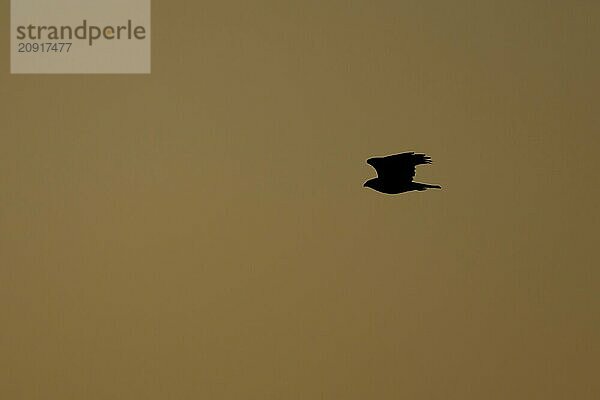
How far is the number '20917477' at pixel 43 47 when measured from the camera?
6.32 ft

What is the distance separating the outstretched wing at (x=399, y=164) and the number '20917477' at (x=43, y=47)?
865mm

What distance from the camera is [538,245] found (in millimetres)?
1922

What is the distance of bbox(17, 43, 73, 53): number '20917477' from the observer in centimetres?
193

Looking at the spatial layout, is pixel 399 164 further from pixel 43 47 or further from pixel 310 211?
pixel 43 47

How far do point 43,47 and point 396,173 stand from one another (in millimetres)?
1001

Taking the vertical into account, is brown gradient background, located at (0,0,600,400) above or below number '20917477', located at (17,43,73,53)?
below

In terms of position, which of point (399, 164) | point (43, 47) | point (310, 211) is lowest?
point (310, 211)

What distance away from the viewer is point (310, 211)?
75.9 inches

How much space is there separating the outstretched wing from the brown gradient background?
1.0 inches

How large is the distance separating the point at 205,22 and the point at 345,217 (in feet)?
Result: 2.10

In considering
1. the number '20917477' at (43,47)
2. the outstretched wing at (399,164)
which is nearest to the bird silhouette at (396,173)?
the outstretched wing at (399,164)

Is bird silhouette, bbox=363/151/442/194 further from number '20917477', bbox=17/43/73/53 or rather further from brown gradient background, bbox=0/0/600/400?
number '20917477', bbox=17/43/73/53

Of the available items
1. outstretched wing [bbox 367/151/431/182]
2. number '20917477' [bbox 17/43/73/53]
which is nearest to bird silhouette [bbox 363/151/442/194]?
outstretched wing [bbox 367/151/431/182]

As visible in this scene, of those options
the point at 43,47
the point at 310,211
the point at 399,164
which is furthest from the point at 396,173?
the point at 43,47
